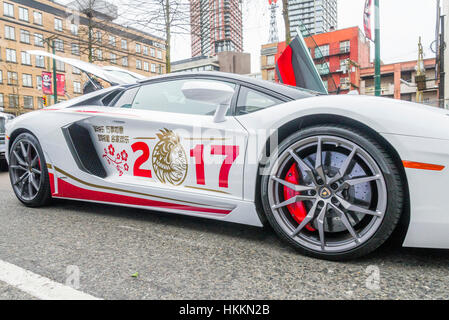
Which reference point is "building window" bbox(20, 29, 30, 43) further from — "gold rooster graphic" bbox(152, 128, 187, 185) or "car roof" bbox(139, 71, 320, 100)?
"gold rooster graphic" bbox(152, 128, 187, 185)

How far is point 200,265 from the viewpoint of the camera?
5.15ft

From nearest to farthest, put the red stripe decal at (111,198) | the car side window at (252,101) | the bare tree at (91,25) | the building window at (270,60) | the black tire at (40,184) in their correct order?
the car side window at (252,101)
the red stripe decal at (111,198)
the black tire at (40,184)
the bare tree at (91,25)
the building window at (270,60)

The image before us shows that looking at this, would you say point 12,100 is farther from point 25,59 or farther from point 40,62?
point 40,62

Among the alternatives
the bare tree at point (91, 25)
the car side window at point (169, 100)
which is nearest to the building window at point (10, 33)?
the bare tree at point (91, 25)

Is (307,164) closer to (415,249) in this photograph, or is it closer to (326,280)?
(326,280)

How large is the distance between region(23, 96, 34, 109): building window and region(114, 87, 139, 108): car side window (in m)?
41.5

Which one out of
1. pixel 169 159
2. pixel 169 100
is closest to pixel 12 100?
pixel 169 100

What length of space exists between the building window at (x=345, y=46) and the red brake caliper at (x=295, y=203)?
42272 millimetres

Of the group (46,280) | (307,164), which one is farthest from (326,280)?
(46,280)

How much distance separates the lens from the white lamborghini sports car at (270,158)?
4.78ft

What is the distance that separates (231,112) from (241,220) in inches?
25.5

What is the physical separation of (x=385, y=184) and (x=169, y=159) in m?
1.28

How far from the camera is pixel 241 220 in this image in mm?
1865

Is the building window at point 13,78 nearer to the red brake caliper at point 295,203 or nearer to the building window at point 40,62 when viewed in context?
the building window at point 40,62
